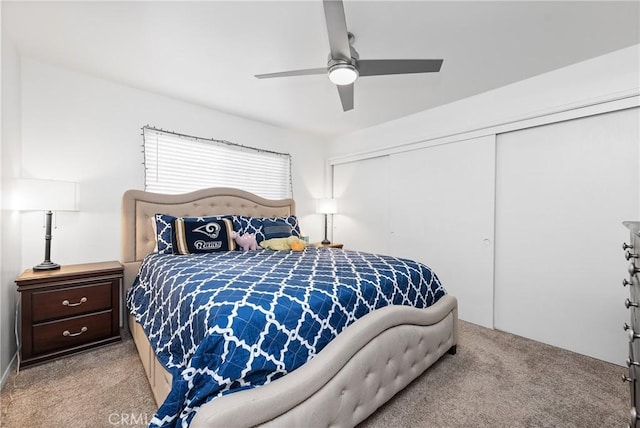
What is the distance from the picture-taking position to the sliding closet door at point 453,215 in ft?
9.69

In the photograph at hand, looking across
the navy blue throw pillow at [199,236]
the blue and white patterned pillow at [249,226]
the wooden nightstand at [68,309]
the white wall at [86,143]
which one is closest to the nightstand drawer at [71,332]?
the wooden nightstand at [68,309]

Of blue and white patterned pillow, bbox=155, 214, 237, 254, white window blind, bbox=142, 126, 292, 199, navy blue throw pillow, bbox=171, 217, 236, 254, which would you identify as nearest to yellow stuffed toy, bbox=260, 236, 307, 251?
navy blue throw pillow, bbox=171, 217, 236, 254

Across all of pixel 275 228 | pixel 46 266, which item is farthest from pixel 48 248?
pixel 275 228

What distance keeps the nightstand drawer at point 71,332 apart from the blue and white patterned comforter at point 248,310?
0.33m

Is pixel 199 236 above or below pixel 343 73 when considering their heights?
below

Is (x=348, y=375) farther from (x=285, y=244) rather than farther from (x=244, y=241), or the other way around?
(x=244, y=241)

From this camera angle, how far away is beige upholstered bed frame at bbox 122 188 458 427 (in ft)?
3.56

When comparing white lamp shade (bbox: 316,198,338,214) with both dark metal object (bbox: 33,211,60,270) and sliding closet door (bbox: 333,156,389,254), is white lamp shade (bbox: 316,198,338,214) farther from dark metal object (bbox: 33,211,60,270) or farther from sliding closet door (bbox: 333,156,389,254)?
dark metal object (bbox: 33,211,60,270)

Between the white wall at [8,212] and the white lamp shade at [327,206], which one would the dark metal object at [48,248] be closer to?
the white wall at [8,212]

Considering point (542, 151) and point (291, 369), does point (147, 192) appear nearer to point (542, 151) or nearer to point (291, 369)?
point (291, 369)

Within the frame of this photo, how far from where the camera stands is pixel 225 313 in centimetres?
124

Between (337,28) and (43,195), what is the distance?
8.04 feet

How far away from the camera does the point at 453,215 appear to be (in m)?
3.21

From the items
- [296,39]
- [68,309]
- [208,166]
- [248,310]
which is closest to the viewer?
[248,310]
